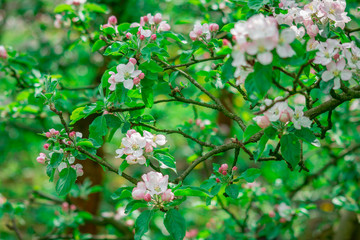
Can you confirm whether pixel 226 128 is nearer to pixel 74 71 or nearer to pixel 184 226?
pixel 74 71

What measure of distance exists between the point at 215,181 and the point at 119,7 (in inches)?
112

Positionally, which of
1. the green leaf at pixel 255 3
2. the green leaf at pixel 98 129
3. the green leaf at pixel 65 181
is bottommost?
the green leaf at pixel 65 181

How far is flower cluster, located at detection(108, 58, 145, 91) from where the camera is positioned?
1.43 meters

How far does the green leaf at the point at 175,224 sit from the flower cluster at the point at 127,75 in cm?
51

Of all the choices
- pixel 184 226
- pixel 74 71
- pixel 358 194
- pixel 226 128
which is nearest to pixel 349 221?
pixel 358 194

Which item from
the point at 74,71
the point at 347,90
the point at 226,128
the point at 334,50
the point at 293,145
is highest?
the point at 334,50

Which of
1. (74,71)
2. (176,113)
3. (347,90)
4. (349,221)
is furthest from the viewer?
(176,113)

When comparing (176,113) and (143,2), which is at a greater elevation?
(143,2)

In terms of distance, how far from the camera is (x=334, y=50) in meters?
1.32

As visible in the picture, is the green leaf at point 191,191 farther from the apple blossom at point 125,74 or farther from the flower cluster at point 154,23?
the flower cluster at point 154,23

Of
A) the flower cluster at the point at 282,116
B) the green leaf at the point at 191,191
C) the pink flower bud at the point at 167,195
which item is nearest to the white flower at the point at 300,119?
the flower cluster at the point at 282,116

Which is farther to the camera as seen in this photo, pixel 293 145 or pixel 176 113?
pixel 176 113

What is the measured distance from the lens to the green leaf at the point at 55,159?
55.3 inches

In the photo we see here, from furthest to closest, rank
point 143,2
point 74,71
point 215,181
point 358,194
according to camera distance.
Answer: point 74,71 → point 143,2 → point 358,194 → point 215,181
